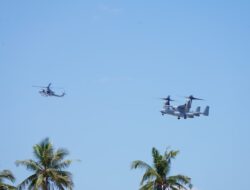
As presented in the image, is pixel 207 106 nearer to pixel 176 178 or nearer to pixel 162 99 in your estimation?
pixel 162 99

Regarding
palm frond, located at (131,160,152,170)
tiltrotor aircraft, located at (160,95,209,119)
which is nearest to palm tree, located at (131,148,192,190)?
palm frond, located at (131,160,152,170)

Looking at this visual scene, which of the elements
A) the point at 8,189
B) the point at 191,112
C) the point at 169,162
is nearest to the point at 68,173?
the point at 8,189

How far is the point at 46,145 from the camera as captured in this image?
183 feet

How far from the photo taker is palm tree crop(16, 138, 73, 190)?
5406 cm

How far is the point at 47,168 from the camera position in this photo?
5484 centimetres

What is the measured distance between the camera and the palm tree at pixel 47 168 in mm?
54062

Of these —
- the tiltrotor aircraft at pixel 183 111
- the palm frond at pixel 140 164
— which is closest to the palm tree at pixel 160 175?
the palm frond at pixel 140 164

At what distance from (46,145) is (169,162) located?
1140 cm

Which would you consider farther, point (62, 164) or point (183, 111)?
point (183, 111)

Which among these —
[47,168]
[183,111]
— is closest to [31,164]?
[47,168]

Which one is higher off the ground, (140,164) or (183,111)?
(183,111)

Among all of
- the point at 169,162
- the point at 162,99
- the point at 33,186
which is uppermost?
the point at 162,99

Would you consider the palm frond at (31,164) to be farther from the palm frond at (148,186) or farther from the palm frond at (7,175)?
the palm frond at (148,186)

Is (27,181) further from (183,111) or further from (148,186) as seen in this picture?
(183,111)
